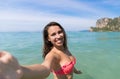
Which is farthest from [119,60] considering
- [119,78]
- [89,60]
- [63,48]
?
[63,48]

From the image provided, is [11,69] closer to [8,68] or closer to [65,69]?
[8,68]

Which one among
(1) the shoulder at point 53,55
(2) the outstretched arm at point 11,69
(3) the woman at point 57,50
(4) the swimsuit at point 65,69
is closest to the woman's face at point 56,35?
(3) the woman at point 57,50

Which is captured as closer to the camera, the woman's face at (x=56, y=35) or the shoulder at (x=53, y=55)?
the shoulder at (x=53, y=55)

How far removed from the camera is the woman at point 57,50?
2524 millimetres

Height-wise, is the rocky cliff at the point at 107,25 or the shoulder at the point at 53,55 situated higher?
the shoulder at the point at 53,55

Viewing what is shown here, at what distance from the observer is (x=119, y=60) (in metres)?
8.36

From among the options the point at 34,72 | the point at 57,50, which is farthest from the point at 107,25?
the point at 34,72

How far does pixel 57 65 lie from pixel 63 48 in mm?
272

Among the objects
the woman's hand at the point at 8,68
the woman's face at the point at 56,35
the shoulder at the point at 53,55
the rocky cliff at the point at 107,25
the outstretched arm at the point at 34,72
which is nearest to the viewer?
the woman's hand at the point at 8,68

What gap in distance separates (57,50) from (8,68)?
188 cm

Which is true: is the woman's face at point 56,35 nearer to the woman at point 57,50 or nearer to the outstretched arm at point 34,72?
the woman at point 57,50

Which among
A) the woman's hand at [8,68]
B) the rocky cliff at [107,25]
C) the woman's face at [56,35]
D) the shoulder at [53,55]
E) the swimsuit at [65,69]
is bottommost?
the rocky cliff at [107,25]

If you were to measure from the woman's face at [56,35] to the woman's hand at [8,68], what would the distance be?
1.71 m

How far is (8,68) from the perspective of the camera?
76cm
